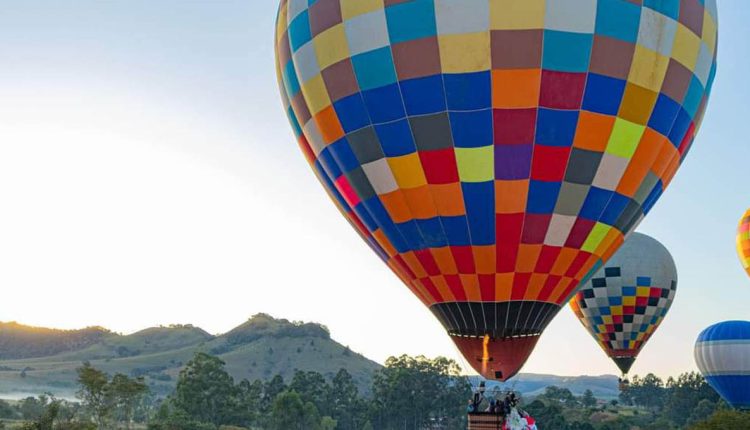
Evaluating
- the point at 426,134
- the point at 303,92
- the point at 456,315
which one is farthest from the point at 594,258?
the point at 303,92

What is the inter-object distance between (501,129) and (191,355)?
169212 millimetres

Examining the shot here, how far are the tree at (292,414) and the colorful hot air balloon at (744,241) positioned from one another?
38917mm

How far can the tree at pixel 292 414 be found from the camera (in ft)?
197

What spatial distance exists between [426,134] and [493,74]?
164 centimetres

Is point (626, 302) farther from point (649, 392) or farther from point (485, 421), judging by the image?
point (649, 392)

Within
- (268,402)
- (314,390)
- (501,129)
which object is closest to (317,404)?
(314,390)

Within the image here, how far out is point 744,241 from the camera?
4053 centimetres

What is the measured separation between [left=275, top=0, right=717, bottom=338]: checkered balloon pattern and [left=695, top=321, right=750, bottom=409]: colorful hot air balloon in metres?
27.7

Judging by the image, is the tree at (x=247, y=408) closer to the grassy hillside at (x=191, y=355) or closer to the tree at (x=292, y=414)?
the tree at (x=292, y=414)

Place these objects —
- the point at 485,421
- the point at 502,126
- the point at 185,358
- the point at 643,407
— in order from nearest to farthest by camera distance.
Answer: the point at 502,126 < the point at 485,421 < the point at 643,407 < the point at 185,358

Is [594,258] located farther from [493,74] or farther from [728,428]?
[728,428]

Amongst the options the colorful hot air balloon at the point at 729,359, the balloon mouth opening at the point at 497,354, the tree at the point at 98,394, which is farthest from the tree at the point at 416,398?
the balloon mouth opening at the point at 497,354

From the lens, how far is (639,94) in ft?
40.4

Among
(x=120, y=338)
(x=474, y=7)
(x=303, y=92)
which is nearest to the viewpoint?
(x=474, y=7)
